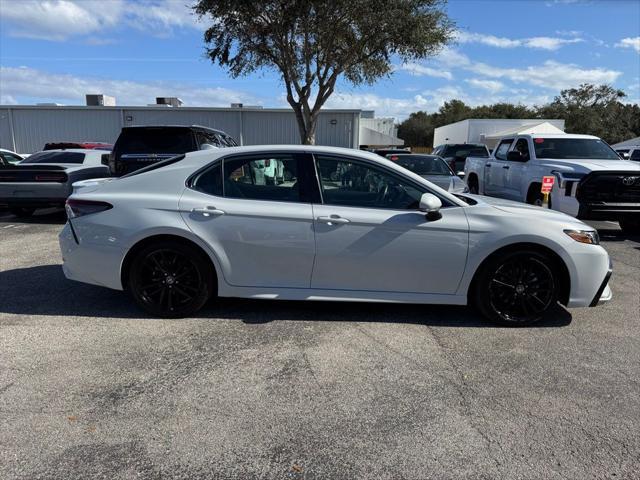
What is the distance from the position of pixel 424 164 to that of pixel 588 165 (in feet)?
12.4

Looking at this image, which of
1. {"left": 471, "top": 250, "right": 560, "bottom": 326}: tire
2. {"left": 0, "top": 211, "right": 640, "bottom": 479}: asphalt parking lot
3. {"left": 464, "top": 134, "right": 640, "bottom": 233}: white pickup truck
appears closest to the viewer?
{"left": 0, "top": 211, "right": 640, "bottom": 479}: asphalt parking lot

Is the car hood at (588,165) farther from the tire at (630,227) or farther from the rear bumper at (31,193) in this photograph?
the rear bumper at (31,193)

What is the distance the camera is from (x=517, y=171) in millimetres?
10414

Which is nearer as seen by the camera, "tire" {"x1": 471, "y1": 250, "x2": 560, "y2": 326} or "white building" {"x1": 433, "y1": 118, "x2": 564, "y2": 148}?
"tire" {"x1": 471, "y1": 250, "x2": 560, "y2": 326}

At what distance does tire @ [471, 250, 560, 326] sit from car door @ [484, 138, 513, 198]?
23.9 feet

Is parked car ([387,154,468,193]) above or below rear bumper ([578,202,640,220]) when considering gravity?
above

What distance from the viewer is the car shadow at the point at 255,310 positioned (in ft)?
14.9

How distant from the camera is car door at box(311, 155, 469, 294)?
13.8 feet

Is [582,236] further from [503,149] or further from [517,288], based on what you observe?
[503,149]

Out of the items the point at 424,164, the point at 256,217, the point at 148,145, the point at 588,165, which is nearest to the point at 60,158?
the point at 148,145

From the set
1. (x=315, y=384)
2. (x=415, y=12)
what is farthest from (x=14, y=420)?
(x=415, y=12)

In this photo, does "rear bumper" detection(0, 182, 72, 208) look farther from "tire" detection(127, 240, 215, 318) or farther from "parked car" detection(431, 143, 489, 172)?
"parked car" detection(431, 143, 489, 172)

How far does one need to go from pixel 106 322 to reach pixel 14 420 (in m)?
1.56

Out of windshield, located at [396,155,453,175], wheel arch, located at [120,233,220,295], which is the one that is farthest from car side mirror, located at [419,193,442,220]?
windshield, located at [396,155,453,175]
